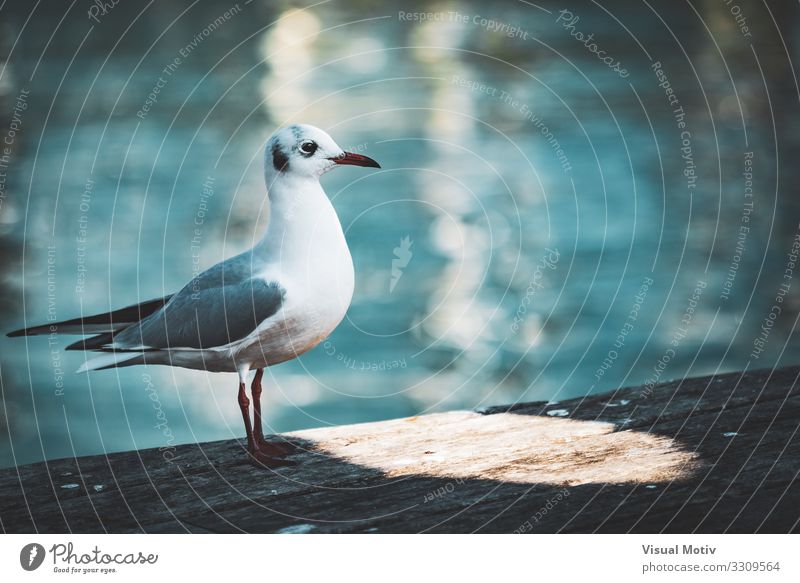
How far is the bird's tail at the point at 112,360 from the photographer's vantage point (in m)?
2.99

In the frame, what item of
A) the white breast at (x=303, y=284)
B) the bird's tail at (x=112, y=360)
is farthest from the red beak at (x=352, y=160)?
the bird's tail at (x=112, y=360)

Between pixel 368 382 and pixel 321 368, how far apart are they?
313 mm

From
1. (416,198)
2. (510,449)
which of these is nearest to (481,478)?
(510,449)

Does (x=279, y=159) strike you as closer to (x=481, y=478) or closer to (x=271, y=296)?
(x=271, y=296)

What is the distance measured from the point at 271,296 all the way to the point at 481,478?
0.78 metres

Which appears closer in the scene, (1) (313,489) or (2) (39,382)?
(1) (313,489)

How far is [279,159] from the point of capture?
2963 mm

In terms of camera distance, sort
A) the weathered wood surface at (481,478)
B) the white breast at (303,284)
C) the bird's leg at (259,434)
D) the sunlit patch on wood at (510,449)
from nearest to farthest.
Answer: the weathered wood surface at (481,478)
the sunlit patch on wood at (510,449)
the white breast at (303,284)
the bird's leg at (259,434)

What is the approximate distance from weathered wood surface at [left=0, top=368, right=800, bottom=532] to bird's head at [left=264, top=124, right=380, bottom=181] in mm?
847

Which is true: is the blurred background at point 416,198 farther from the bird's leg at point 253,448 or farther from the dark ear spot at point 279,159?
the dark ear spot at point 279,159

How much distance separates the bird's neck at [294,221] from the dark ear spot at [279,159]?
3 cm

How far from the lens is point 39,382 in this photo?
607 centimetres

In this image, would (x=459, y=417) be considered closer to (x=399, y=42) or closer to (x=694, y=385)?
(x=694, y=385)

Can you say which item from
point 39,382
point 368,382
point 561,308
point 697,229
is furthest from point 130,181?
point 697,229
